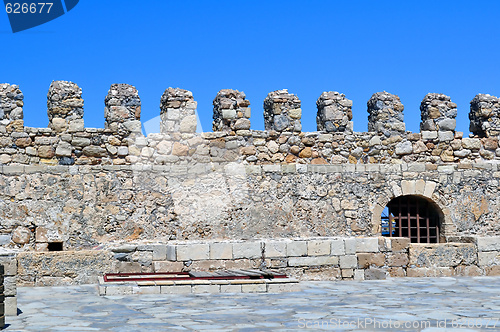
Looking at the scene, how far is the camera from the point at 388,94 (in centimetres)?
1221

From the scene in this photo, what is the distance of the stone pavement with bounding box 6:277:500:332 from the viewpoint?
562cm

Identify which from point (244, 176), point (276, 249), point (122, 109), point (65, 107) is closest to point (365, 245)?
point (276, 249)

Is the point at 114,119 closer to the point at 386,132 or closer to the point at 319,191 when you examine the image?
the point at 319,191

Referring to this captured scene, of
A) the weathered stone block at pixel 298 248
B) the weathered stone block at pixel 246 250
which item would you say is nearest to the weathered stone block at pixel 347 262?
the weathered stone block at pixel 298 248

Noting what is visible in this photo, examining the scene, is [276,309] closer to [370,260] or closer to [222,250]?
[222,250]

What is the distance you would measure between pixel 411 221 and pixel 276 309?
6.46 meters

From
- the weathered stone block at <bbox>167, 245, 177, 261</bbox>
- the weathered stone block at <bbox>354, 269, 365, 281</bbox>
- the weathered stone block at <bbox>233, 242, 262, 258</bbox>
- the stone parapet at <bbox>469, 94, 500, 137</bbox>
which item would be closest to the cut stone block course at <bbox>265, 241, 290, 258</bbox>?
the weathered stone block at <bbox>233, 242, 262, 258</bbox>

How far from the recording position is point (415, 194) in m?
12.1

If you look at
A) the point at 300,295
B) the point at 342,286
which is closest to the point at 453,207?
the point at 342,286

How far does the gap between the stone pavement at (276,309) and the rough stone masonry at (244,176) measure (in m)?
1.99

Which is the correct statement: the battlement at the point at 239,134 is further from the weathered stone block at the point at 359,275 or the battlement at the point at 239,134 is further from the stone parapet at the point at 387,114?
the weathered stone block at the point at 359,275

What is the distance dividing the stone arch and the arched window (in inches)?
6.5

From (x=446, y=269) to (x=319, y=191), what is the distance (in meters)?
2.66

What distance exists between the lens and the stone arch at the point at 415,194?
1195 centimetres
